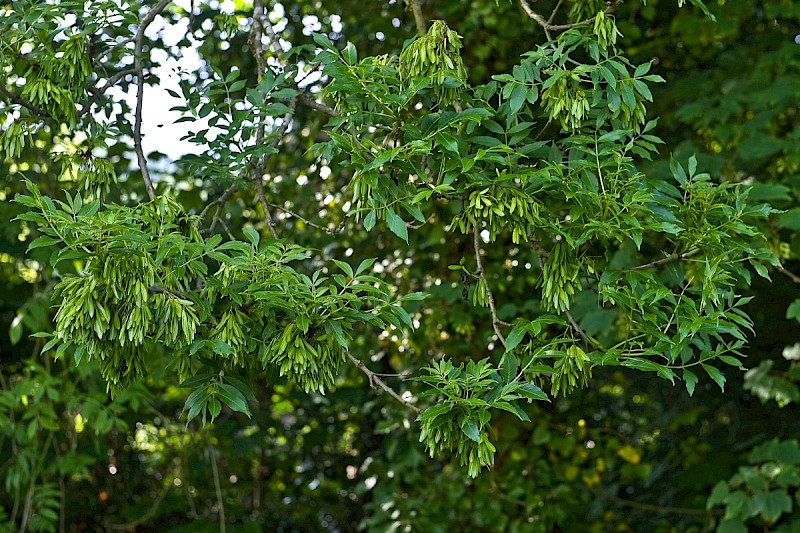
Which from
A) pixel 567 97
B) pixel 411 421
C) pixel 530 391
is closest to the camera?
pixel 530 391

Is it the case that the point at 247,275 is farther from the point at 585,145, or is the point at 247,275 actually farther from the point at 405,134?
the point at 585,145

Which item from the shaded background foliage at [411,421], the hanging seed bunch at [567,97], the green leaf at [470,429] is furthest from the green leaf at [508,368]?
the shaded background foliage at [411,421]

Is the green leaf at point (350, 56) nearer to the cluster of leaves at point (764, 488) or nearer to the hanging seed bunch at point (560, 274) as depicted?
the hanging seed bunch at point (560, 274)

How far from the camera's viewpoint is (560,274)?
1.55 m

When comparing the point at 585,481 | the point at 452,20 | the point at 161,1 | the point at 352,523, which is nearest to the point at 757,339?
the point at 585,481

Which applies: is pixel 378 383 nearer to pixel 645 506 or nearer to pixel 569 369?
pixel 569 369

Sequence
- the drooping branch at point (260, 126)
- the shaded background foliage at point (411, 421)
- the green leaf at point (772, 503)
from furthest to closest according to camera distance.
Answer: the shaded background foliage at point (411, 421) < the green leaf at point (772, 503) < the drooping branch at point (260, 126)

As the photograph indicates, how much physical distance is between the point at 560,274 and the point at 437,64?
39 cm

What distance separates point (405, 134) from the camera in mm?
1499

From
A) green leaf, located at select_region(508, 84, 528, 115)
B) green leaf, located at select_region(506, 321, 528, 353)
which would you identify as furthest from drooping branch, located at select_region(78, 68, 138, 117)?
green leaf, located at select_region(506, 321, 528, 353)

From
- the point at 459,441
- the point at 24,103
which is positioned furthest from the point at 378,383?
the point at 24,103

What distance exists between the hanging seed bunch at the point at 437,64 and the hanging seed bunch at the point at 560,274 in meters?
0.30

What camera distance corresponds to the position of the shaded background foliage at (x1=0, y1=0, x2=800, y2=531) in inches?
119

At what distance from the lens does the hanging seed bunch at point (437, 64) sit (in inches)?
60.6
